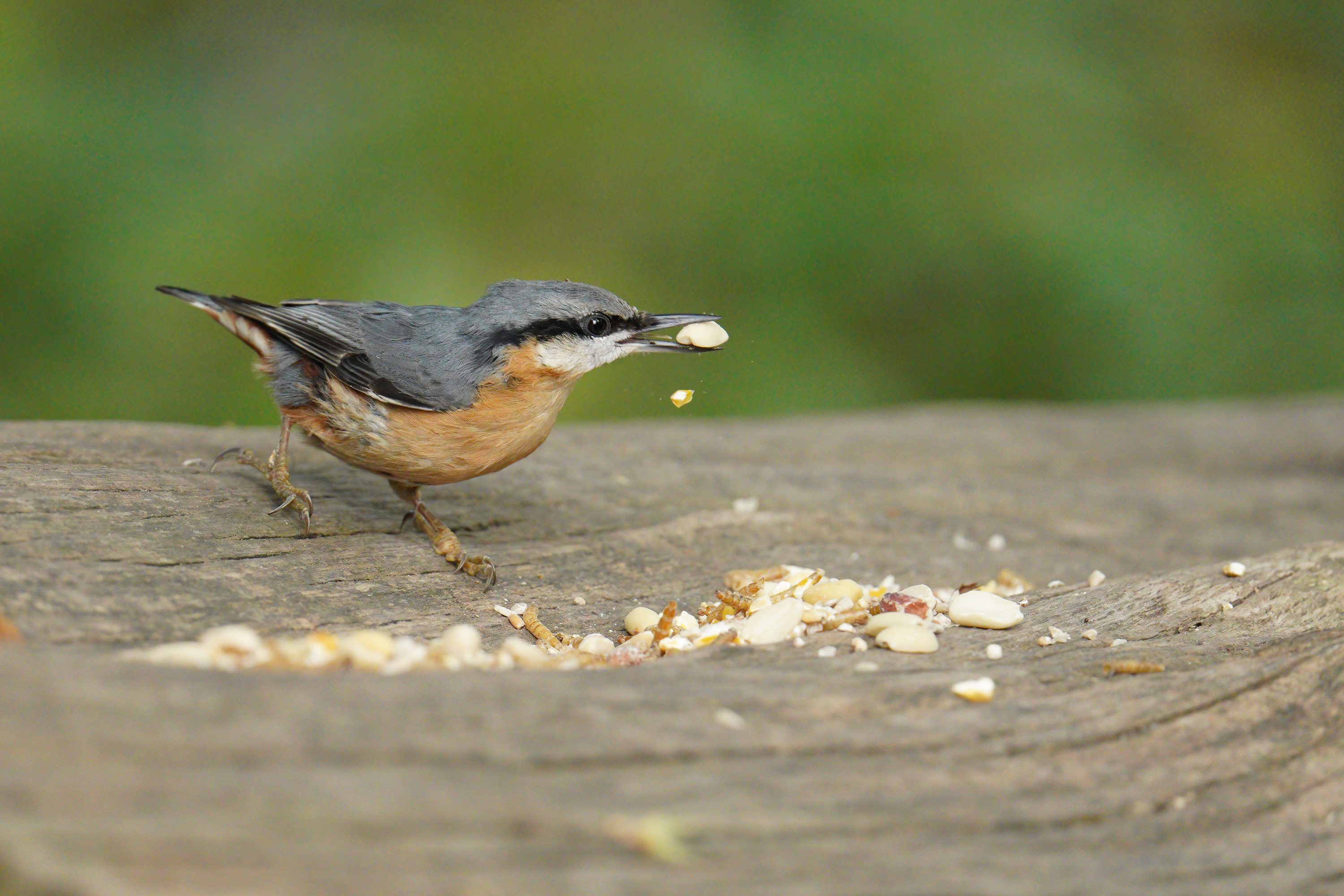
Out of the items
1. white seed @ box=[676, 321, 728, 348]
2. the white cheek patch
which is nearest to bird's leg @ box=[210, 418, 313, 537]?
the white cheek patch

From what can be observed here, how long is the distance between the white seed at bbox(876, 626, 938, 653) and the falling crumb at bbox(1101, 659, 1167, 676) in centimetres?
39

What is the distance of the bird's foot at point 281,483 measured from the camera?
10.6 ft

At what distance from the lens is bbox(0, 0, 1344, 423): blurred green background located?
5.71m

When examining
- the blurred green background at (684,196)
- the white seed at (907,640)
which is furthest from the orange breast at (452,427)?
the blurred green background at (684,196)

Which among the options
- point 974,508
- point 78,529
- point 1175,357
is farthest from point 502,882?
point 1175,357

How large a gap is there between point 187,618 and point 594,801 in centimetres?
130

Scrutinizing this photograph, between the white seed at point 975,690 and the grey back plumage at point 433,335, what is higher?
the grey back plumage at point 433,335

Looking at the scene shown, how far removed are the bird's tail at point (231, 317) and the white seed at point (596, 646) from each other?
63.9 inches

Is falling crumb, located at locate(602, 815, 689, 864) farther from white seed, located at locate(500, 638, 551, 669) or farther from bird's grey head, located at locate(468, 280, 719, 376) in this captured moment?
bird's grey head, located at locate(468, 280, 719, 376)

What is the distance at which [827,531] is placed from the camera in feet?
13.4

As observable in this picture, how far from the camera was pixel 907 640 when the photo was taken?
2.61 metres

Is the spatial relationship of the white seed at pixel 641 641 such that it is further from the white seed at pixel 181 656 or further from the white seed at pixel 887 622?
the white seed at pixel 181 656

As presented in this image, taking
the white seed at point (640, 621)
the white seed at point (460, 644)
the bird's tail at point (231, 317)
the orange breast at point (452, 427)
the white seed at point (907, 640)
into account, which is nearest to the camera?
the white seed at point (460, 644)

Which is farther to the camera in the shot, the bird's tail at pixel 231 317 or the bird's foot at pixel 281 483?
the bird's tail at pixel 231 317
